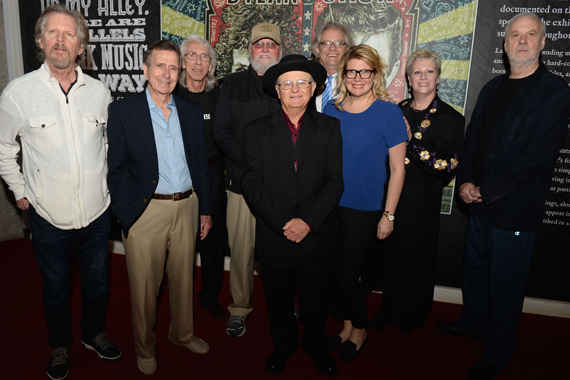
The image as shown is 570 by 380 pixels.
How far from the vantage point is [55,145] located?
245 centimetres

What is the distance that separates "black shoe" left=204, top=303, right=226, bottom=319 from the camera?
346 centimetres

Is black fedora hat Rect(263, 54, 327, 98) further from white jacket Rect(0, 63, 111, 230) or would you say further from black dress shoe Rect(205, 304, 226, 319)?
black dress shoe Rect(205, 304, 226, 319)

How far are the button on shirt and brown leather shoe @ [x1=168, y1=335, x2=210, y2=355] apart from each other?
1.22 m

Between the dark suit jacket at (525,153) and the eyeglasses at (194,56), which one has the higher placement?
the eyeglasses at (194,56)

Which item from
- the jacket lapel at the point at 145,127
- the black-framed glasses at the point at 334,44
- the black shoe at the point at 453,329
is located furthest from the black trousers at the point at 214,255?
the black shoe at the point at 453,329

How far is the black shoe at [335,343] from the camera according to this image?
9.63ft

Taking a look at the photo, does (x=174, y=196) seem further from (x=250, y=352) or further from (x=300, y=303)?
(x=250, y=352)

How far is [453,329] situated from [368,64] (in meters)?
2.40

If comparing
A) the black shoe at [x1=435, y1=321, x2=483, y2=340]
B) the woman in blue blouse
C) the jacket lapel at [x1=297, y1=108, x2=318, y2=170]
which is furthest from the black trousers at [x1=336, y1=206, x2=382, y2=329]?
the black shoe at [x1=435, y1=321, x2=483, y2=340]

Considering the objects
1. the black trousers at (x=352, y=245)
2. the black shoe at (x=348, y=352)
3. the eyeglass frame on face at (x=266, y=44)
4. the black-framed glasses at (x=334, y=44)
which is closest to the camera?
the black trousers at (x=352, y=245)

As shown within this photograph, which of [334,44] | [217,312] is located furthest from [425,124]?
[217,312]

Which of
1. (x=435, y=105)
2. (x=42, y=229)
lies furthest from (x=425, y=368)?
(x=42, y=229)

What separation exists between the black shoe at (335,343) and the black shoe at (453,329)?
1005mm

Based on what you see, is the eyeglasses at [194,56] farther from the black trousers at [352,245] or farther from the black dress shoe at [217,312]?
the black dress shoe at [217,312]
